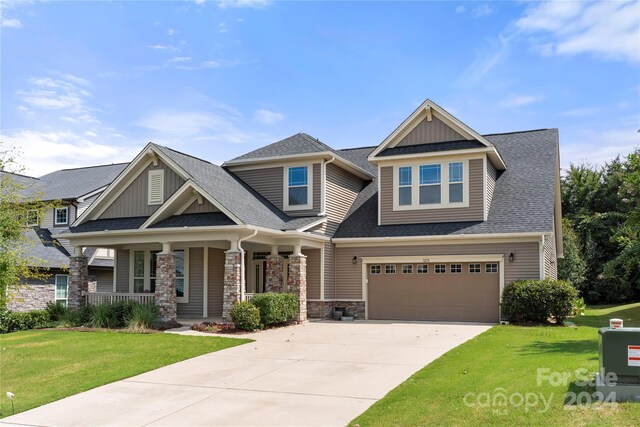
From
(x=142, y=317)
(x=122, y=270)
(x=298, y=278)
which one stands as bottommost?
(x=142, y=317)

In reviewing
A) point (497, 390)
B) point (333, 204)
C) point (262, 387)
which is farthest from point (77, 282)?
point (497, 390)

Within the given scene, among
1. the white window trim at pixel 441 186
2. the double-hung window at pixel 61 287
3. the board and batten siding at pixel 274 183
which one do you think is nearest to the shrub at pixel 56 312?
the double-hung window at pixel 61 287

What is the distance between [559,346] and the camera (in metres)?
12.3

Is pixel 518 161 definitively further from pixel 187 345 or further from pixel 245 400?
pixel 245 400

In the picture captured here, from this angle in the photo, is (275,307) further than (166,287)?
No

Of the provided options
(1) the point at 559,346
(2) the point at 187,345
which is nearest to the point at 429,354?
(1) the point at 559,346

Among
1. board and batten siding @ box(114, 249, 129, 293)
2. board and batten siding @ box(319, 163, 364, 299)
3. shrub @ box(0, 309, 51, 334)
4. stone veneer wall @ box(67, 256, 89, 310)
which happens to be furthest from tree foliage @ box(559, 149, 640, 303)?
shrub @ box(0, 309, 51, 334)

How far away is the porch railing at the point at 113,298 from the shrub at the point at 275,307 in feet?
13.3

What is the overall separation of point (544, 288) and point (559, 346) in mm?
5862

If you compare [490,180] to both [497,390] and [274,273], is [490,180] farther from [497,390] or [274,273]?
[497,390]

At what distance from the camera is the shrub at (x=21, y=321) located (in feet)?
63.0

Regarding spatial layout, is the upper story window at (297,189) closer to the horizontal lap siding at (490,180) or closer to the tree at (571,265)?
the horizontal lap siding at (490,180)

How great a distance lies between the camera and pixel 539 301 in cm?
1789

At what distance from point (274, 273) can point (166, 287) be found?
3.58m
